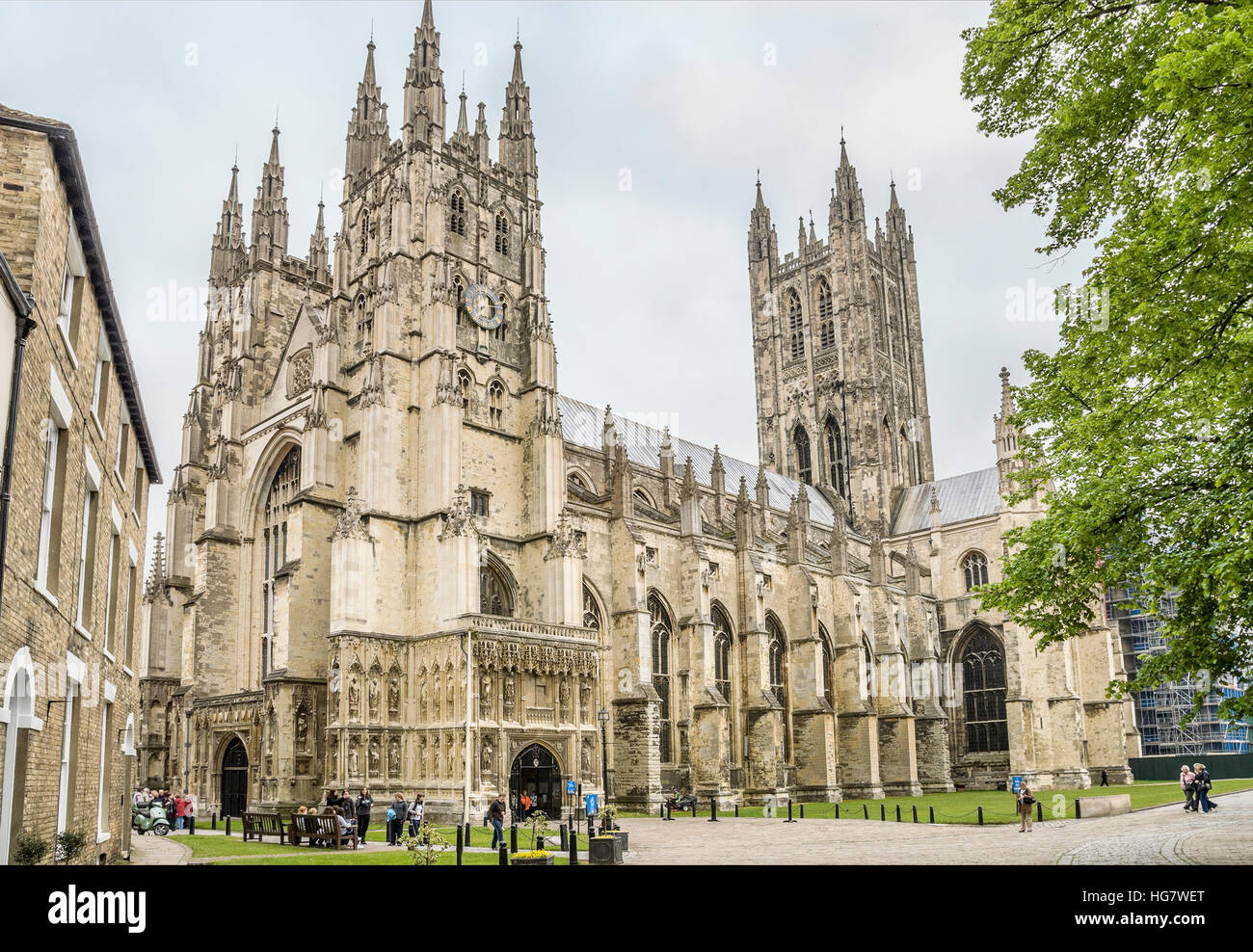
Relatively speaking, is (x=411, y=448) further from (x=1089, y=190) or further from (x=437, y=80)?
(x=1089, y=190)

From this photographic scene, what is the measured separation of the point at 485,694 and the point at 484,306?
15.6 m

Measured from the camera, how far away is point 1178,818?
28.0m

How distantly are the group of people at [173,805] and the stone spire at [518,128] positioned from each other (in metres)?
27.9

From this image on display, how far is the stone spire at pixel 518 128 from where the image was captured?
43.3 m

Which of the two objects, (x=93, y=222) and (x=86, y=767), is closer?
(x=93, y=222)

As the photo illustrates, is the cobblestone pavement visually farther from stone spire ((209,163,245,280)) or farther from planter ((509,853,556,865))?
stone spire ((209,163,245,280))

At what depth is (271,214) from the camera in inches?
1901

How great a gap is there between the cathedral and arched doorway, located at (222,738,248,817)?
4.5 inches

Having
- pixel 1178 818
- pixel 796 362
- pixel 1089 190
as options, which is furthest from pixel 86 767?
pixel 796 362

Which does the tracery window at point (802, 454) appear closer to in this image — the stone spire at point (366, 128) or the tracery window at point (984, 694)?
the tracery window at point (984, 694)

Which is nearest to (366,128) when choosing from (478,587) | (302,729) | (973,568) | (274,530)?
(274,530)

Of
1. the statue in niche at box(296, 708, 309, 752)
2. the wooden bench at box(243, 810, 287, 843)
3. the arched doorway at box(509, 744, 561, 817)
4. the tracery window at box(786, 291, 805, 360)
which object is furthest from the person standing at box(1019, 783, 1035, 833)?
the tracery window at box(786, 291, 805, 360)

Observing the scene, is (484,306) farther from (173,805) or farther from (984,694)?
(984,694)
